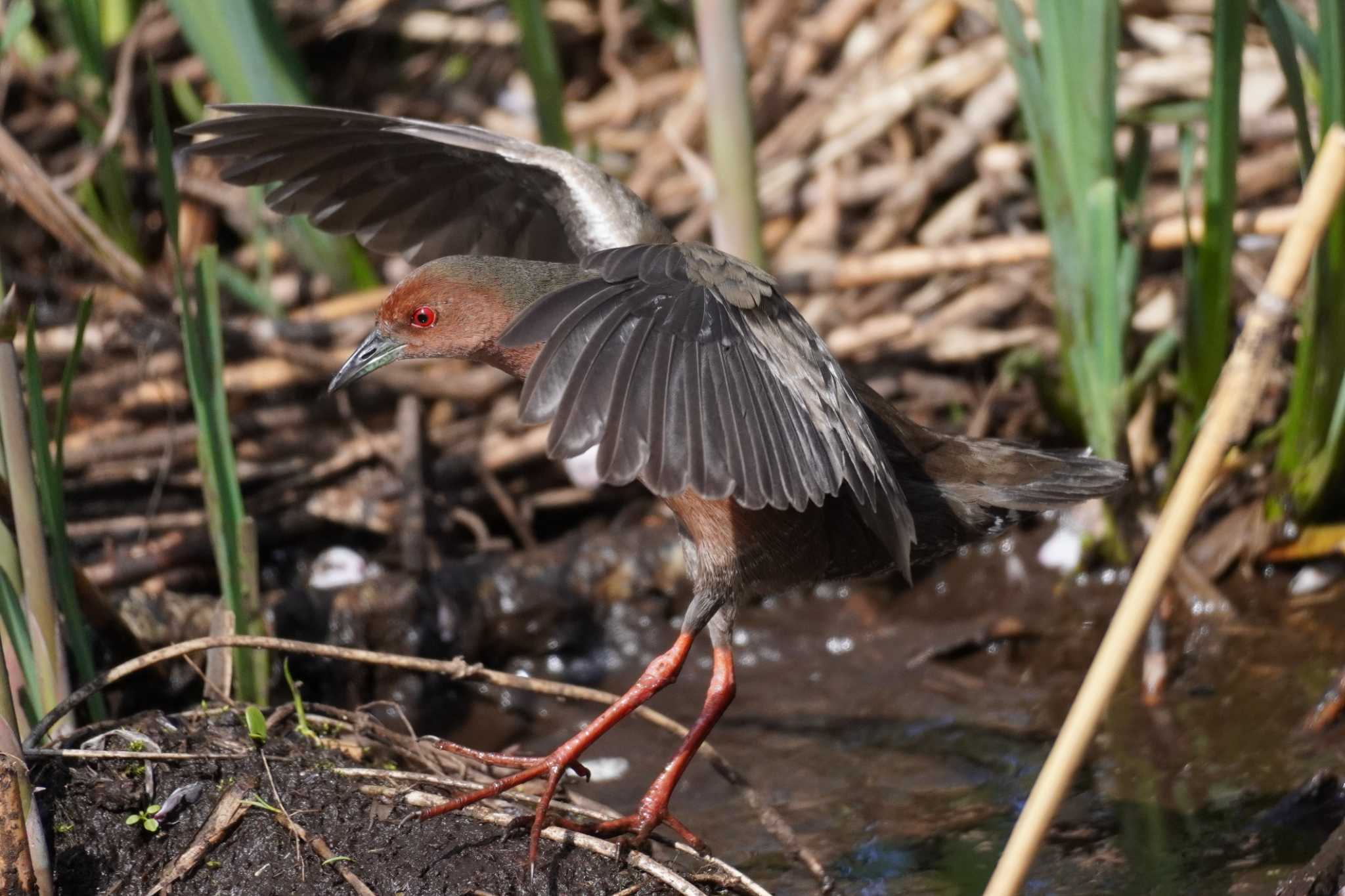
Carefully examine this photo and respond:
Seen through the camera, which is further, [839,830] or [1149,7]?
[1149,7]

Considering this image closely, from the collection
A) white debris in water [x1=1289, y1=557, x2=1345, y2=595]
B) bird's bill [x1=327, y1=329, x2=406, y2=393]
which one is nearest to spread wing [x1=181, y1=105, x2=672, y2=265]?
bird's bill [x1=327, y1=329, x2=406, y2=393]

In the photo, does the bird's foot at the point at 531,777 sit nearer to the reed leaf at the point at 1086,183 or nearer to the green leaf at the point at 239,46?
the reed leaf at the point at 1086,183

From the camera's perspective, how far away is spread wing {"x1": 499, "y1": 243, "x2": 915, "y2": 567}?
2.36 meters

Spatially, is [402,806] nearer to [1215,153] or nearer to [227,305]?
[1215,153]

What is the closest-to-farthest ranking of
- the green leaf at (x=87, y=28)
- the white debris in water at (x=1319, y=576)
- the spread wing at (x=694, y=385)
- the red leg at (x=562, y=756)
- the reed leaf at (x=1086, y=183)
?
the spread wing at (x=694, y=385) < the red leg at (x=562, y=756) < the reed leaf at (x=1086, y=183) < the green leaf at (x=87, y=28) < the white debris in water at (x=1319, y=576)

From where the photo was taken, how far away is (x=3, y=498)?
2.86 meters

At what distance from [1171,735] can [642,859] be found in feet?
5.77

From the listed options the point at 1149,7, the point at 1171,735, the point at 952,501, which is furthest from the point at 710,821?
the point at 1149,7

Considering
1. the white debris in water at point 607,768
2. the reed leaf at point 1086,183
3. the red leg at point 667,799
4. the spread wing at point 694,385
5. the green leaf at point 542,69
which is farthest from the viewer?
the green leaf at point 542,69

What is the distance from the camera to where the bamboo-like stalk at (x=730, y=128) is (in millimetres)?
4293


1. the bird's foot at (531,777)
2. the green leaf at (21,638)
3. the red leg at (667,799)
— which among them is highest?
the green leaf at (21,638)

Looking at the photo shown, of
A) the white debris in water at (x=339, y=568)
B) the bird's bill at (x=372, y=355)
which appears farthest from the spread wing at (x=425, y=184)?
the white debris in water at (x=339, y=568)

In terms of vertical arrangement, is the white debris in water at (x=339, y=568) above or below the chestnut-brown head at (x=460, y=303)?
below

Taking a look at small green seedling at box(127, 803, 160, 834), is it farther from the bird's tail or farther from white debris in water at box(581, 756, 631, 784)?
the bird's tail
